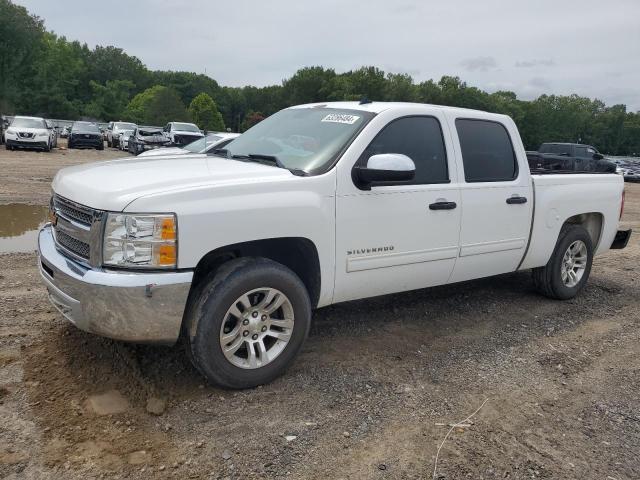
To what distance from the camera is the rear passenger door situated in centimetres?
478

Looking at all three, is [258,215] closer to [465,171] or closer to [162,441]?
[162,441]

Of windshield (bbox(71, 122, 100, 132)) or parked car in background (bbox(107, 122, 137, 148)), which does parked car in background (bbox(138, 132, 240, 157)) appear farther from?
parked car in background (bbox(107, 122, 137, 148))

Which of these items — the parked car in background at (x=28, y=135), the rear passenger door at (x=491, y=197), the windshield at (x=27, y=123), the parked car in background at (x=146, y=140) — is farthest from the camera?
the parked car in background at (x=146, y=140)

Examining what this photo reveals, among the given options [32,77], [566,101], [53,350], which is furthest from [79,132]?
[566,101]

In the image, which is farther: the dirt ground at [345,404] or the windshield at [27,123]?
the windshield at [27,123]

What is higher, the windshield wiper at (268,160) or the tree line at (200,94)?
the tree line at (200,94)

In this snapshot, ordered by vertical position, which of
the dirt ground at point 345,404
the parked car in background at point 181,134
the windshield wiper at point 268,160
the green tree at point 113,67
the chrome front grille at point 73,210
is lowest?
the dirt ground at point 345,404

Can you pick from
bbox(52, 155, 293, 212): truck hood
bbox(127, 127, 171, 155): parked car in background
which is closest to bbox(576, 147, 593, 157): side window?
bbox(127, 127, 171, 155): parked car in background

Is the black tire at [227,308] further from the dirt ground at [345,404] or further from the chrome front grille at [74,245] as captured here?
the chrome front grille at [74,245]

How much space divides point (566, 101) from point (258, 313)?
119m

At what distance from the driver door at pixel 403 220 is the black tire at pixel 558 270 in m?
1.72

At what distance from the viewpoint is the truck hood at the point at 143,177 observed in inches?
129

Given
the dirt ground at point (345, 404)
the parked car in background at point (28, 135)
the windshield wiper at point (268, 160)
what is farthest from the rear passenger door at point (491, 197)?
the parked car in background at point (28, 135)

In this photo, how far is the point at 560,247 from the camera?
5.87 meters
